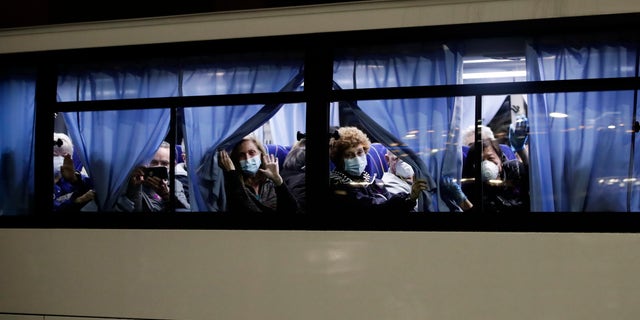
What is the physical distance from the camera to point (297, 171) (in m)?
4.30

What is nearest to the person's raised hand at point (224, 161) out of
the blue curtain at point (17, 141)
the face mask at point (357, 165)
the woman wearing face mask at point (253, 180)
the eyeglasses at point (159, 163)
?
the woman wearing face mask at point (253, 180)

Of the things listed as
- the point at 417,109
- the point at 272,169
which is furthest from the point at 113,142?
the point at 417,109

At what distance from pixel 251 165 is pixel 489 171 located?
1.48m

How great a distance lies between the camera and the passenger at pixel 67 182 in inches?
187

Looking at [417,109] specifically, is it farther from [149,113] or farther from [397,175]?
[149,113]

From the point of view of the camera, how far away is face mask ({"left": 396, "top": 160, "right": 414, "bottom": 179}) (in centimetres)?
413

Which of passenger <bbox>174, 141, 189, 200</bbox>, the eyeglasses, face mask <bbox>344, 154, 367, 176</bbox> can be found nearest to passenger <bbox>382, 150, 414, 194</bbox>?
face mask <bbox>344, 154, 367, 176</bbox>

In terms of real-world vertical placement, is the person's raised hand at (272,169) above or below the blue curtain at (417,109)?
below

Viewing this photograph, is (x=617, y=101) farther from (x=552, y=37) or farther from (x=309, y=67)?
(x=309, y=67)

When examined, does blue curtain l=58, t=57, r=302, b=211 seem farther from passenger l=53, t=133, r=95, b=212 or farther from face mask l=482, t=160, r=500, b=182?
face mask l=482, t=160, r=500, b=182

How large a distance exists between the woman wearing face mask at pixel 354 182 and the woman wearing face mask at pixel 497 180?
41 centimetres

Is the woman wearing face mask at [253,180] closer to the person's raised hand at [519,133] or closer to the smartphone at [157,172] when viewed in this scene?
the smartphone at [157,172]

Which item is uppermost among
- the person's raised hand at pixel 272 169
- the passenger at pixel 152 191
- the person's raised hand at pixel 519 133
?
the person's raised hand at pixel 519 133

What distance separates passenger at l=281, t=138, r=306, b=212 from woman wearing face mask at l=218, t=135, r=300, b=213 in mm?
39
